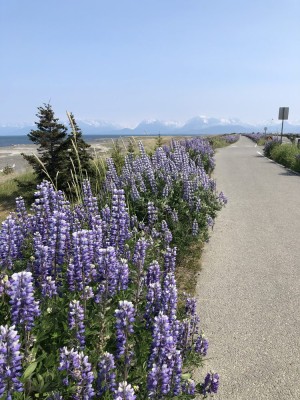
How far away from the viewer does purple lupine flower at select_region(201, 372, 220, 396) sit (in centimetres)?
354

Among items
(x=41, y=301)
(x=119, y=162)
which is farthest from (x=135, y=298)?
(x=119, y=162)

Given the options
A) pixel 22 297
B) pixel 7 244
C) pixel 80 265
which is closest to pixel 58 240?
pixel 80 265

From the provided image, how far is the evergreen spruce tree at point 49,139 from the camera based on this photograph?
11.3 m

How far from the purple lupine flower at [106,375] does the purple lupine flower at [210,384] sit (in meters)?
1.19

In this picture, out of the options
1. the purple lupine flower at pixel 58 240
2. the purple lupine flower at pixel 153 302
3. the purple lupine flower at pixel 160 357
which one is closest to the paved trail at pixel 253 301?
the purple lupine flower at pixel 153 302

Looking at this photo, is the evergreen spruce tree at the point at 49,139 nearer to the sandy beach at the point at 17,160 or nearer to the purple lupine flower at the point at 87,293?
the sandy beach at the point at 17,160

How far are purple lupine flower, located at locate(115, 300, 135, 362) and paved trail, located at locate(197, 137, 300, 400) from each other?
171 centimetres

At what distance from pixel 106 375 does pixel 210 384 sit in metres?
1.32

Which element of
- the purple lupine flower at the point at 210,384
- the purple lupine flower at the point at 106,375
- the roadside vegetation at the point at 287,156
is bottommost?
the roadside vegetation at the point at 287,156

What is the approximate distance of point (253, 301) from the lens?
18.9 ft

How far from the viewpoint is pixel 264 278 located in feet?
21.7

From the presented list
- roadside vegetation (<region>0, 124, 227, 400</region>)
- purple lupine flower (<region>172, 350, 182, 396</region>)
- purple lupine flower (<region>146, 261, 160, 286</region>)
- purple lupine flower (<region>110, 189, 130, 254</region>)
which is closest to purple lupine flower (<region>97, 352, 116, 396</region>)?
roadside vegetation (<region>0, 124, 227, 400</region>)

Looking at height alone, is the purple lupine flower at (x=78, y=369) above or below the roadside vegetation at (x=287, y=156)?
above

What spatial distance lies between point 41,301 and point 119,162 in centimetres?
1045
